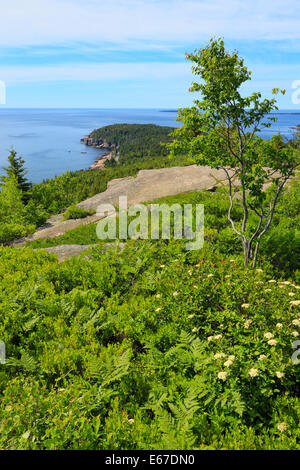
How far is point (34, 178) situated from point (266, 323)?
18489 centimetres

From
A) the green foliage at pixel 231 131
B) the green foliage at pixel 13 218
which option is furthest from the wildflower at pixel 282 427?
the green foliage at pixel 13 218

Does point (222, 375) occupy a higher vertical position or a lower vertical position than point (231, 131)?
lower

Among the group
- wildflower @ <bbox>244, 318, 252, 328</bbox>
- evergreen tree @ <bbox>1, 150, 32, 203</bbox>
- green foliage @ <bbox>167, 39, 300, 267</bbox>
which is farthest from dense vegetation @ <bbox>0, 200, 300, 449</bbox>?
evergreen tree @ <bbox>1, 150, 32, 203</bbox>

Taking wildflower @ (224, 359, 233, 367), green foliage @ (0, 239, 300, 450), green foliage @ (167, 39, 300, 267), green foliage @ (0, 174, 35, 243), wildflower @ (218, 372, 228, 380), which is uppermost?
green foliage @ (167, 39, 300, 267)

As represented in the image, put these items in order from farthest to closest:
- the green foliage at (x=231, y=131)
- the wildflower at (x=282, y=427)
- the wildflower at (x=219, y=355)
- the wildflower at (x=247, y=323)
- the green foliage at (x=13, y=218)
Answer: the green foliage at (x=13, y=218), the green foliage at (x=231, y=131), the wildflower at (x=247, y=323), the wildflower at (x=219, y=355), the wildflower at (x=282, y=427)

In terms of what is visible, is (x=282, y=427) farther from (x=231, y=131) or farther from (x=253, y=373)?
(x=231, y=131)

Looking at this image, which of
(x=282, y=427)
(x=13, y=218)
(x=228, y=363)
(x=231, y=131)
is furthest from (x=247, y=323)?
(x=13, y=218)

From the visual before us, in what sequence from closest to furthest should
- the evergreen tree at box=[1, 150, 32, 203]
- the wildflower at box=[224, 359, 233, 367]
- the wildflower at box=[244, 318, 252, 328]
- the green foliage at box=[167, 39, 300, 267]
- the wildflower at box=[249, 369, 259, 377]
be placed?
the wildflower at box=[249, 369, 259, 377], the wildflower at box=[224, 359, 233, 367], the wildflower at box=[244, 318, 252, 328], the green foliage at box=[167, 39, 300, 267], the evergreen tree at box=[1, 150, 32, 203]

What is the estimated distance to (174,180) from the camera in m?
26.3

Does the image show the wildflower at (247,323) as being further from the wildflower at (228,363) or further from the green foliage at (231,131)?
the green foliage at (231,131)

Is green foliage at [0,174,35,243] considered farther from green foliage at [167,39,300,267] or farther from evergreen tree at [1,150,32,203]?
green foliage at [167,39,300,267]

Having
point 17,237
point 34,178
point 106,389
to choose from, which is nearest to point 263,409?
point 106,389
